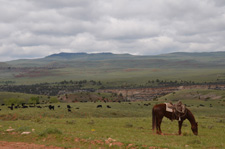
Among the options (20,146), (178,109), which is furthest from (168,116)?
(20,146)

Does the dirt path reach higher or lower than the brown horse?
lower

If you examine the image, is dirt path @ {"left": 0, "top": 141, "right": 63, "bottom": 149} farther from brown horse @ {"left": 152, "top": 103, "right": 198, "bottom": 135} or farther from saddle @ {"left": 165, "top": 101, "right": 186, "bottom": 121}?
saddle @ {"left": 165, "top": 101, "right": 186, "bottom": 121}

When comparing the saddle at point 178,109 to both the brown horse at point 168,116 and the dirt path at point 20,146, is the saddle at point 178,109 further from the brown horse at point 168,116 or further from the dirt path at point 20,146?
the dirt path at point 20,146

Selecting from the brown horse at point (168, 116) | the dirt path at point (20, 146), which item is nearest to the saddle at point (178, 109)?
the brown horse at point (168, 116)

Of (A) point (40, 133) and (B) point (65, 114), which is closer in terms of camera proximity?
(A) point (40, 133)

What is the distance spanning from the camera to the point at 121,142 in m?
12.3

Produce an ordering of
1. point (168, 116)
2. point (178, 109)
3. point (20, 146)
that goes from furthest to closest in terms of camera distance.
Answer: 1. point (168, 116)
2. point (178, 109)
3. point (20, 146)

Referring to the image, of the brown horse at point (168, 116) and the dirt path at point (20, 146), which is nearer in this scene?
the dirt path at point (20, 146)

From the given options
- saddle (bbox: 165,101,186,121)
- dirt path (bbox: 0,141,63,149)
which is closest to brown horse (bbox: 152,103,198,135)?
saddle (bbox: 165,101,186,121)

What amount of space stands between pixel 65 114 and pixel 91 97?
56.1 meters

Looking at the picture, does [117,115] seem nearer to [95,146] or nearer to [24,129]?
[24,129]

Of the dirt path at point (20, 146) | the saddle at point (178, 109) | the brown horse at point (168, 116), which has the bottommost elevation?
the dirt path at point (20, 146)

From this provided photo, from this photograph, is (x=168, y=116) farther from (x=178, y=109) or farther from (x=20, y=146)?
(x=20, y=146)

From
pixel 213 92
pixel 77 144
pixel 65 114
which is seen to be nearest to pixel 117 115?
pixel 65 114
